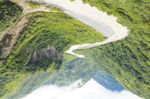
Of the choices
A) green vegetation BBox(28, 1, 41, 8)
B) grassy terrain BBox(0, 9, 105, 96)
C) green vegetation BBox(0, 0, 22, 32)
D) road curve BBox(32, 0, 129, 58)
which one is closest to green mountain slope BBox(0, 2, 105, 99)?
grassy terrain BBox(0, 9, 105, 96)

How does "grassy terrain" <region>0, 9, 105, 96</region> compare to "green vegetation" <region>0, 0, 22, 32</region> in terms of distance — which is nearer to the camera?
"green vegetation" <region>0, 0, 22, 32</region>

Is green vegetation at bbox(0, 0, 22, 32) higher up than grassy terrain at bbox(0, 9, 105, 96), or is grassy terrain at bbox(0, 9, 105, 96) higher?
green vegetation at bbox(0, 0, 22, 32)

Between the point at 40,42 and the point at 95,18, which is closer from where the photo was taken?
the point at 95,18

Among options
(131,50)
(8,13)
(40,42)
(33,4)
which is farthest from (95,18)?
(8,13)

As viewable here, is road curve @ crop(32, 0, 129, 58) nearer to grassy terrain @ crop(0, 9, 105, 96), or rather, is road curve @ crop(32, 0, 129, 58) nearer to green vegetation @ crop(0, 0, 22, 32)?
grassy terrain @ crop(0, 9, 105, 96)

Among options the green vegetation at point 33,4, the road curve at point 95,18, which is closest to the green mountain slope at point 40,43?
the road curve at point 95,18

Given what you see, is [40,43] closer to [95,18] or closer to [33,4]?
[95,18]
